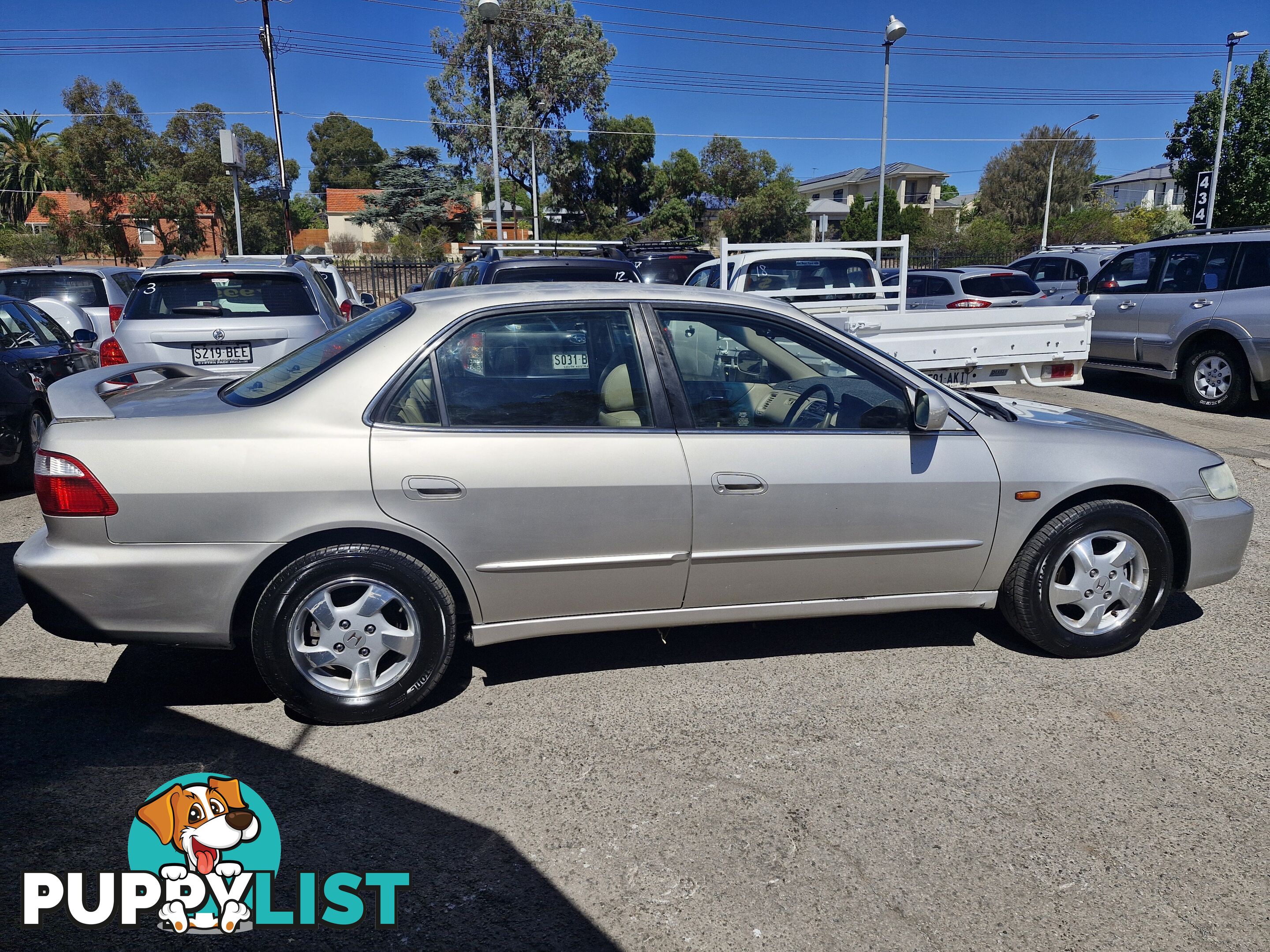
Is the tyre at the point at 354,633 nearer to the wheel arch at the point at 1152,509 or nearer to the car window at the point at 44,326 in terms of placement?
the wheel arch at the point at 1152,509

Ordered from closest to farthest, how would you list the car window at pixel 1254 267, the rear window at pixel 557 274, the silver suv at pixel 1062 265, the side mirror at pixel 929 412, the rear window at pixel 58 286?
1. the side mirror at pixel 929 412
2. the rear window at pixel 557 274
3. the car window at pixel 1254 267
4. the rear window at pixel 58 286
5. the silver suv at pixel 1062 265

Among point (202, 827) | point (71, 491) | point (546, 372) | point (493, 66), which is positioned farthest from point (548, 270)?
point (493, 66)

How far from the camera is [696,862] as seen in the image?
280 cm

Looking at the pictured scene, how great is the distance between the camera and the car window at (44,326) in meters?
8.04

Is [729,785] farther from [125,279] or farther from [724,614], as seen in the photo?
[125,279]

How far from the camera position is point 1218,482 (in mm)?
4246

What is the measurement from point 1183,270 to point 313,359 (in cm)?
1065

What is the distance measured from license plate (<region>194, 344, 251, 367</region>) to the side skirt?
4453 mm

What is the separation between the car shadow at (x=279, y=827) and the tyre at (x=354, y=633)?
0.27 metres

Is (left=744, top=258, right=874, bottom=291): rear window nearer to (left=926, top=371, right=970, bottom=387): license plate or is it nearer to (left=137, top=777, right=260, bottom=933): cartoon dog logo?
(left=926, top=371, right=970, bottom=387): license plate

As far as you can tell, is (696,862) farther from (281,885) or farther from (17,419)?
(17,419)

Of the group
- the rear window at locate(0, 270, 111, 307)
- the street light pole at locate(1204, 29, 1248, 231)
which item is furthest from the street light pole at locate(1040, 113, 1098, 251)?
the rear window at locate(0, 270, 111, 307)

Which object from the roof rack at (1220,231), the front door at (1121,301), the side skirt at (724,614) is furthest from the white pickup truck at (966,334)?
the side skirt at (724,614)

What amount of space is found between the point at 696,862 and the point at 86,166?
37953 millimetres
